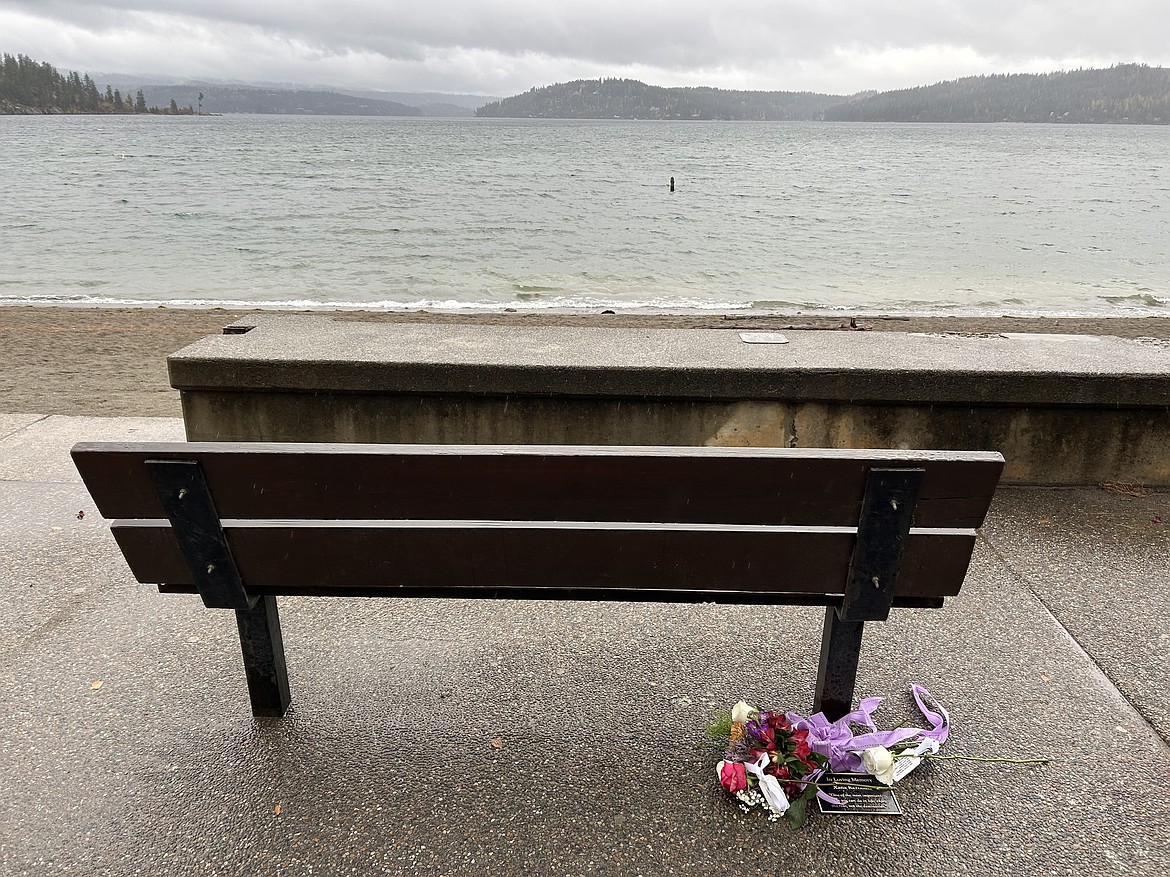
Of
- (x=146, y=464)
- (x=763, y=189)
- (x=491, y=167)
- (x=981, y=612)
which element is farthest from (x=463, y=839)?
(x=491, y=167)

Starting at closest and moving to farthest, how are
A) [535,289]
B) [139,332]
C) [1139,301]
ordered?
[139,332]
[1139,301]
[535,289]

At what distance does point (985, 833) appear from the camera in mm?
2217

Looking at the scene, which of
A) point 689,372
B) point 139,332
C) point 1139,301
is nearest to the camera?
point 689,372

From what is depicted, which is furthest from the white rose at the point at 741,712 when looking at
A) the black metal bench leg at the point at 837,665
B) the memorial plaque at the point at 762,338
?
the memorial plaque at the point at 762,338

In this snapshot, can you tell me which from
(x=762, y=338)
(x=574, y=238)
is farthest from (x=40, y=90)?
(x=762, y=338)

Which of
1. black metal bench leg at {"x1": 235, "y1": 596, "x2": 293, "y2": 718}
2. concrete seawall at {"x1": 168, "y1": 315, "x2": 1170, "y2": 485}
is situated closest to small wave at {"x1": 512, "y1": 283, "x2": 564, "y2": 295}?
concrete seawall at {"x1": 168, "y1": 315, "x2": 1170, "y2": 485}

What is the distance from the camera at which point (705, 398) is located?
4.27 m

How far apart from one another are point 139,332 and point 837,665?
12.3m

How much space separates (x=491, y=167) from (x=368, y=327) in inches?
2546

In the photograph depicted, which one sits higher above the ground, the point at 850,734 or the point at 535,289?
the point at 850,734

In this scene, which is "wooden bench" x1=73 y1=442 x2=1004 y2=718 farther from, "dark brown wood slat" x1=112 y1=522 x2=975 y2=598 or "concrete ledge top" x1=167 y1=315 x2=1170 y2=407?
"concrete ledge top" x1=167 y1=315 x2=1170 y2=407

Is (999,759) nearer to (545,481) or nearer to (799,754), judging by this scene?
(799,754)

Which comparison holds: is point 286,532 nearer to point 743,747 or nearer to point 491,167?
point 743,747

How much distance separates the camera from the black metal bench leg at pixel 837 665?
7.89 feet
